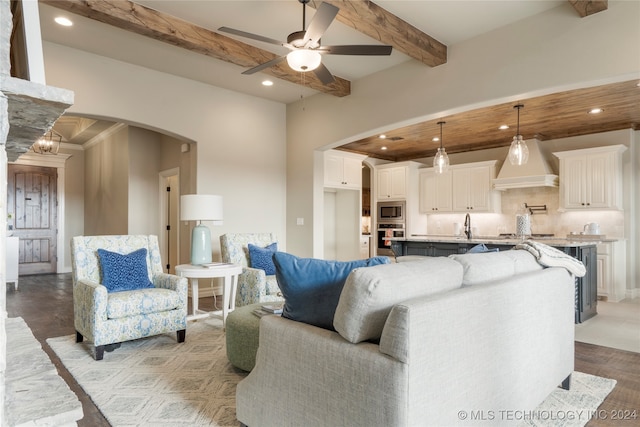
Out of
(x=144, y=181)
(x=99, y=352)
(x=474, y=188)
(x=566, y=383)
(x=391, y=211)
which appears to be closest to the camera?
(x=566, y=383)

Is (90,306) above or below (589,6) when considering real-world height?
below

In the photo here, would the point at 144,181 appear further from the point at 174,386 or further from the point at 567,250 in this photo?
the point at 567,250

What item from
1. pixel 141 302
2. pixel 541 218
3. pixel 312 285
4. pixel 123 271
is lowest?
pixel 141 302

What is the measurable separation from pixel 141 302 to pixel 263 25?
2804mm

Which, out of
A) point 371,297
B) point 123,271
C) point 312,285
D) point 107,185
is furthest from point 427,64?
point 107,185

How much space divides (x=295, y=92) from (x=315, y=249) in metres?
2.32

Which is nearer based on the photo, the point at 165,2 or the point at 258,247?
the point at 165,2

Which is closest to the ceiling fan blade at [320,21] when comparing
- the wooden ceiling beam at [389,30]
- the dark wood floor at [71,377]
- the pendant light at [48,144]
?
the wooden ceiling beam at [389,30]

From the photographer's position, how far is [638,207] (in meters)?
5.93

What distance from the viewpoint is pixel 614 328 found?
4109mm

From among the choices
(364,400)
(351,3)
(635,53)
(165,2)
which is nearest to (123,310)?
(364,400)

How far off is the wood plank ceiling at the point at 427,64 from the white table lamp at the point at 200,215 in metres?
1.53

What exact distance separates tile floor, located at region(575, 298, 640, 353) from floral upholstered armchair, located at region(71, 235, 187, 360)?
3782mm

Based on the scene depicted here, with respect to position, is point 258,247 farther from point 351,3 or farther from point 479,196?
point 479,196
